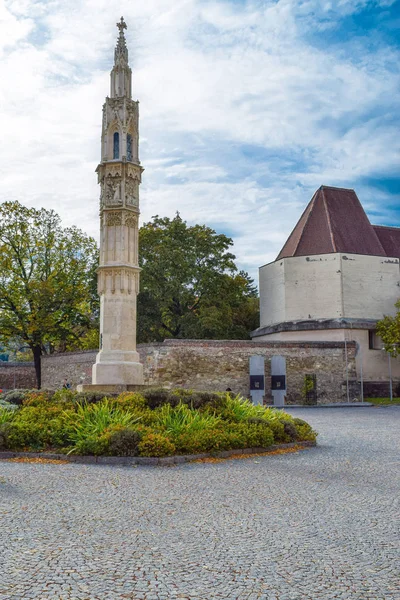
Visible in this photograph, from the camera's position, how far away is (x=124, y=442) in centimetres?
1057

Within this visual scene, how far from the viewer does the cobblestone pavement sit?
14.4 feet

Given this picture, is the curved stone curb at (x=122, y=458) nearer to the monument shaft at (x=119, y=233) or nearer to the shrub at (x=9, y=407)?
the shrub at (x=9, y=407)

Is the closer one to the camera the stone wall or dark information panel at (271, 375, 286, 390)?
dark information panel at (271, 375, 286, 390)

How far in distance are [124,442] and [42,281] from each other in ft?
97.8

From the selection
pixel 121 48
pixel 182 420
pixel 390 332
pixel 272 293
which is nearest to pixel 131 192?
pixel 121 48

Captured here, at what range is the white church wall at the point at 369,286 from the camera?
39.1 meters

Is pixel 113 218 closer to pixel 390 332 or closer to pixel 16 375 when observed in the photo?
pixel 390 332

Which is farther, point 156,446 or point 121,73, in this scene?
point 121,73

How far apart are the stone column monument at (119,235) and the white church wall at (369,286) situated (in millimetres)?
20266

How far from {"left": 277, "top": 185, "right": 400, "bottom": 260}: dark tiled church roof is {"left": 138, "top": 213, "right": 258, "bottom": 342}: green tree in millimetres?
5059

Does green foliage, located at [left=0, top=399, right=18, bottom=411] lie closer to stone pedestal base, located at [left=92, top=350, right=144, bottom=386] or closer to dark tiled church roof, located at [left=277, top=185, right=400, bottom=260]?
stone pedestal base, located at [left=92, top=350, right=144, bottom=386]

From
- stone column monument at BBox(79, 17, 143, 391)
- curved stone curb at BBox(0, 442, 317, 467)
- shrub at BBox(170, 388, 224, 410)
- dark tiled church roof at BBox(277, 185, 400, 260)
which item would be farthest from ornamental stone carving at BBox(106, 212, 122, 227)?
dark tiled church roof at BBox(277, 185, 400, 260)

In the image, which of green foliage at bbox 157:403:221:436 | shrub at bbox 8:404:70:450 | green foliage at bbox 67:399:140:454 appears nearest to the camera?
green foliage at bbox 67:399:140:454

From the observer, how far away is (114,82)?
2311cm
